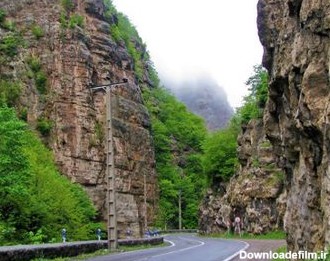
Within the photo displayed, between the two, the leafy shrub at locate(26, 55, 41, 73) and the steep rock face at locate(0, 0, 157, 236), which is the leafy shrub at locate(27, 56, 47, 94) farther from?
the steep rock face at locate(0, 0, 157, 236)

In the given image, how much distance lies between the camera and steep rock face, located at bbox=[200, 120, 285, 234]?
1576 inches

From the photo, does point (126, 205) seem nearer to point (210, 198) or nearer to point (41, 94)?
point (210, 198)

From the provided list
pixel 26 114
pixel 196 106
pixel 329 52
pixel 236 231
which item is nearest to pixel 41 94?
pixel 26 114

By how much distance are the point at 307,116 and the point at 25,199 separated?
23470 millimetres

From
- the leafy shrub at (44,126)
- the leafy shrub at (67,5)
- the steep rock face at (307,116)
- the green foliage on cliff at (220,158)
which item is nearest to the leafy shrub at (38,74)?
the leafy shrub at (44,126)

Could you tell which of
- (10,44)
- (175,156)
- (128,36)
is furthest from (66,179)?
(175,156)

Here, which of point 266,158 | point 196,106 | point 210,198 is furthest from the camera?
point 196,106

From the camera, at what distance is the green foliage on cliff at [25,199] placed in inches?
1182

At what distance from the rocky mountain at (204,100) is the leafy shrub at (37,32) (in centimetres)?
8948

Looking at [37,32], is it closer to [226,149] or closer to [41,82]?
[41,82]

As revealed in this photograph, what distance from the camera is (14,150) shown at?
105 feet

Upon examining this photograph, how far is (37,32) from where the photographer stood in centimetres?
5606

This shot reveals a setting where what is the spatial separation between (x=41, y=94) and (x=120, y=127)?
905 cm

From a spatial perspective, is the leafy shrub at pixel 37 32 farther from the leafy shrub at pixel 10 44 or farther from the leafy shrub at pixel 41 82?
the leafy shrub at pixel 41 82
